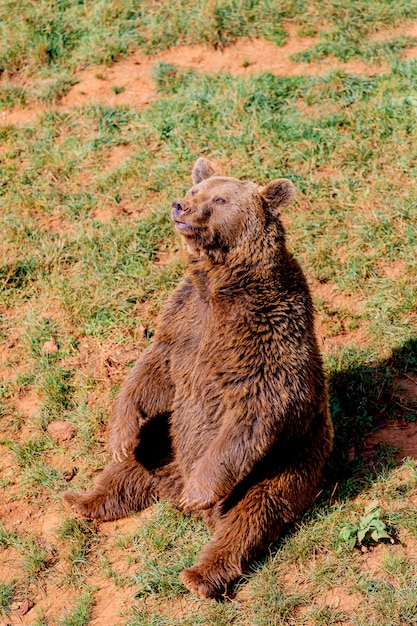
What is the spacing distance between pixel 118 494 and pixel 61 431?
2.70 ft

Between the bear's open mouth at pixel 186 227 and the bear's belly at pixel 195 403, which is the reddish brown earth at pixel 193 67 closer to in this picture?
the bear's open mouth at pixel 186 227

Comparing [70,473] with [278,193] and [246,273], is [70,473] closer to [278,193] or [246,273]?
[246,273]

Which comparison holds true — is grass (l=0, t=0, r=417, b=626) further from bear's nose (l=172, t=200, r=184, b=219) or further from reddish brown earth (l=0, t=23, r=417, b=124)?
bear's nose (l=172, t=200, r=184, b=219)

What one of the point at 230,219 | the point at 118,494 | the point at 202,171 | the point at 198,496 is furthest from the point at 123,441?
the point at 202,171

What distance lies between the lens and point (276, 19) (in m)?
9.16

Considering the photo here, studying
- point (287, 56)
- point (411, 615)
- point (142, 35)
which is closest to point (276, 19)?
point (287, 56)

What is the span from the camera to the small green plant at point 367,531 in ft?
17.8

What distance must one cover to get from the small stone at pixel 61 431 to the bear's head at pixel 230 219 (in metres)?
1.74

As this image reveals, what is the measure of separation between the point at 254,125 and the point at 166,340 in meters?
3.16

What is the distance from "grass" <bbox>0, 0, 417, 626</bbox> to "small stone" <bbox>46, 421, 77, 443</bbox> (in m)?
0.04

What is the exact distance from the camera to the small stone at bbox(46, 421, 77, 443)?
6484 millimetres

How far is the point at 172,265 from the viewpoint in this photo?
294 inches

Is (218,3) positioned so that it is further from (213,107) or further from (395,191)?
(395,191)

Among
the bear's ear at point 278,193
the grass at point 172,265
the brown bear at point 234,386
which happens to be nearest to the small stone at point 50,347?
the grass at point 172,265
